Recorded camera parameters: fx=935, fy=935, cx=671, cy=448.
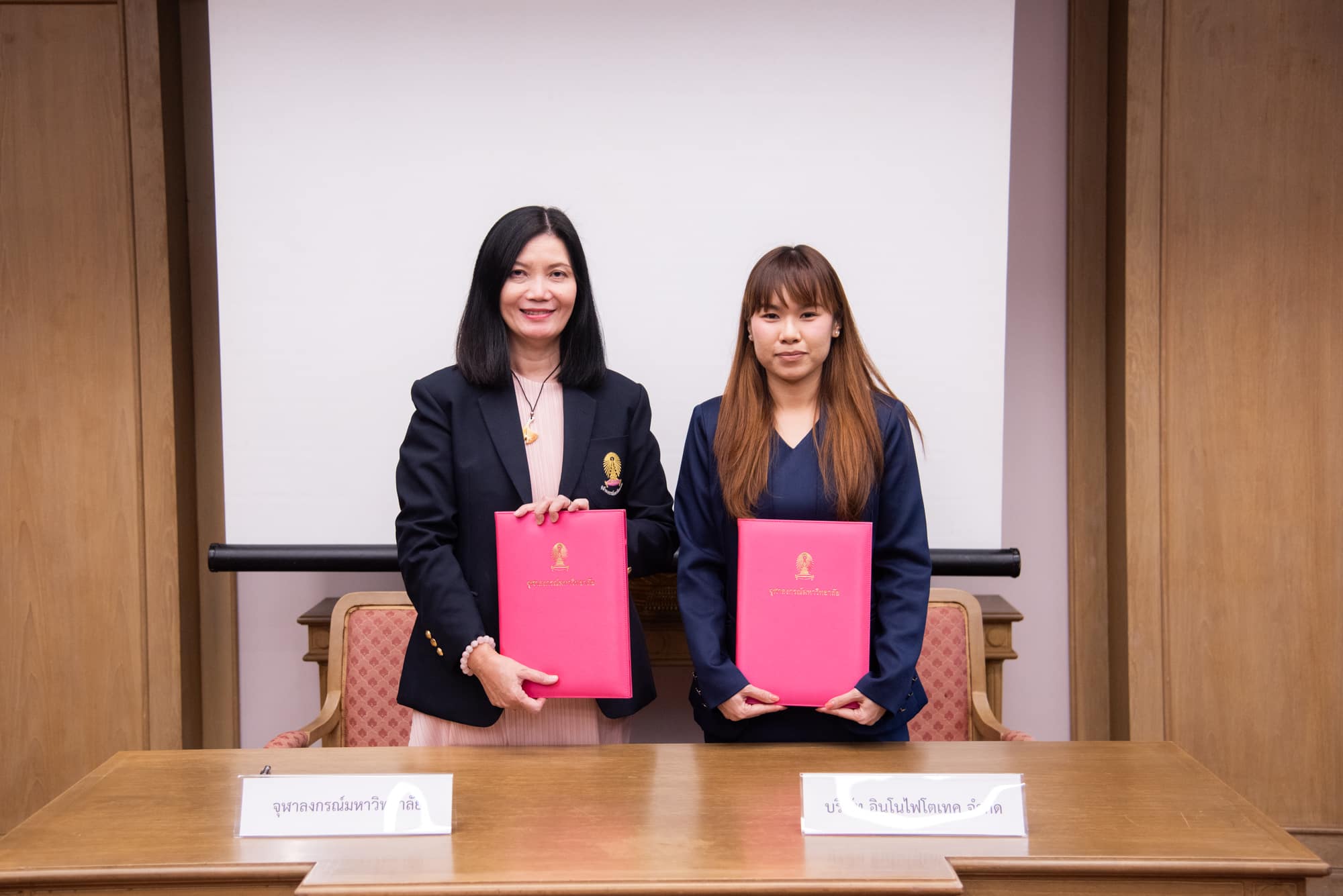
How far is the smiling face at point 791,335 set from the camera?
1.50m

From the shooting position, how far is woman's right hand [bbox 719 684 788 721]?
1445mm

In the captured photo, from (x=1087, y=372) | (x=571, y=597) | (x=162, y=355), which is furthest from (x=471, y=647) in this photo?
(x=1087, y=372)

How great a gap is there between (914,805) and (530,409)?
866 mm

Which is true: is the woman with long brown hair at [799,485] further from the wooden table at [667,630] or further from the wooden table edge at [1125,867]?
the wooden table at [667,630]

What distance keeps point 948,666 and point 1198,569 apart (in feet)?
2.47

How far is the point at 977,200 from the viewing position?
2.26 meters

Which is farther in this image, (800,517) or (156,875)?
(800,517)

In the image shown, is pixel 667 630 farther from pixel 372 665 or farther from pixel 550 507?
pixel 550 507

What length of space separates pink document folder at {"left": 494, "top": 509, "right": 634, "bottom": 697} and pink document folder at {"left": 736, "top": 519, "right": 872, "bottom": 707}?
0.63ft

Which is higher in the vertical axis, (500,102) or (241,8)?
(241,8)

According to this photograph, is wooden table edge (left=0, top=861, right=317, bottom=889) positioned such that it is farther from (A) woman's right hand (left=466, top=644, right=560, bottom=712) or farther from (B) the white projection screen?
(B) the white projection screen

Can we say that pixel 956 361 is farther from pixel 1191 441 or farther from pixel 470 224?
pixel 470 224

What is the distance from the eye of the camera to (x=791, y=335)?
1.49 meters

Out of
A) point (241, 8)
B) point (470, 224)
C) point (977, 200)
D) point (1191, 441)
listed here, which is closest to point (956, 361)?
point (977, 200)
